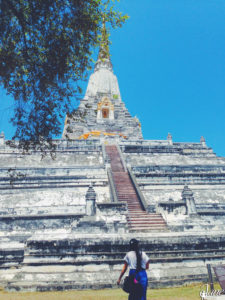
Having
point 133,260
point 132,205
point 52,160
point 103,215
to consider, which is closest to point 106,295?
point 133,260

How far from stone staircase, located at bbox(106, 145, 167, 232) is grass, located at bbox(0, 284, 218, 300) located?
3669 mm

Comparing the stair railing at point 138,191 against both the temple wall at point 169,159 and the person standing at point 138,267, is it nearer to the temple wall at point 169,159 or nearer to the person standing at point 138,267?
the temple wall at point 169,159

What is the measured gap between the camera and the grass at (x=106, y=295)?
5.78m

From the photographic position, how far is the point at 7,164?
1975 centimetres

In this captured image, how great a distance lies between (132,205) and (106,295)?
6938 mm

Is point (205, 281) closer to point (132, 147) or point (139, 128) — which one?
point (132, 147)

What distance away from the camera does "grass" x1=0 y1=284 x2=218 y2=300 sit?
227 inches

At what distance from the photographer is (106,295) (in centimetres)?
602

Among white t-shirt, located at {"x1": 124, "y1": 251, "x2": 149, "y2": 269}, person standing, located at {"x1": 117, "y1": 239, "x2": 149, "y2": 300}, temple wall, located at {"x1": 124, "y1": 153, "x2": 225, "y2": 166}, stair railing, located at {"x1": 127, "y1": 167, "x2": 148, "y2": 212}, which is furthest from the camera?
temple wall, located at {"x1": 124, "y1": 153, "x2": 225, "y2": 166}

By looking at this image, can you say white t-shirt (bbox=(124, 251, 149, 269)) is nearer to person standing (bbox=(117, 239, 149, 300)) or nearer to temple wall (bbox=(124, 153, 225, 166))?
person standing (bbox=(117, 239, 149, 300))

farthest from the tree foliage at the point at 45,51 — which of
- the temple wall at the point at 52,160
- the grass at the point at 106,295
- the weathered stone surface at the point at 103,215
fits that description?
the temple wall at the point at 52,160

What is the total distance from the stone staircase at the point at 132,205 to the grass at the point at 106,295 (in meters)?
3.67

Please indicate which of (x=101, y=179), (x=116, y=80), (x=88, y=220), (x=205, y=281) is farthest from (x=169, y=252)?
(x=116, y=80)

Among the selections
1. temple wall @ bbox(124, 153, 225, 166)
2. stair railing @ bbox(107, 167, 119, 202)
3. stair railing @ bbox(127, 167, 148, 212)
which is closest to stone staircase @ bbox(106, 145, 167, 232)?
stair railing @ bbox(127, 167, 148, 212)
